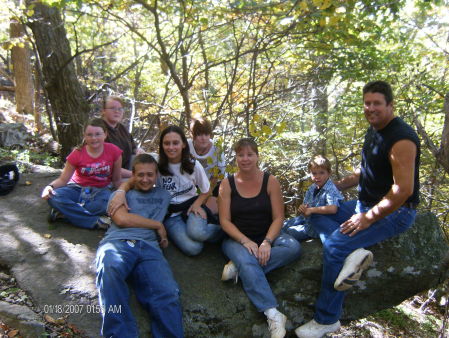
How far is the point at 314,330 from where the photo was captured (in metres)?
3.10

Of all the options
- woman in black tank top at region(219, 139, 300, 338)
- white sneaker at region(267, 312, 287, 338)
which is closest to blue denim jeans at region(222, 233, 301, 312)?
woman in black tank top at region(219, 139, 300, 338)

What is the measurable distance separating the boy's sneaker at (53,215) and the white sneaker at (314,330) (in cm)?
277

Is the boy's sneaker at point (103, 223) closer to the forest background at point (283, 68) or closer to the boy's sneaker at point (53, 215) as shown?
the boy's sneaker at point (53, 215)

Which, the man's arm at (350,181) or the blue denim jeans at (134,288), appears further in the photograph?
the man's arm at (350,181)

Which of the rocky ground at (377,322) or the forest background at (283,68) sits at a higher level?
the forest background at (283,68)

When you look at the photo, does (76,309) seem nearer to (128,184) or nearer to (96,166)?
(128,184)

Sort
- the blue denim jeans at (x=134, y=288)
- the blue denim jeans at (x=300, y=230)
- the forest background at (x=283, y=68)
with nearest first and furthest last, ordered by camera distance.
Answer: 1. the blue denim jeans at (x=134, y=288)
2. the blue denim jeans at (x=300, y=230)
3. the forest background at (x=283, y=68)

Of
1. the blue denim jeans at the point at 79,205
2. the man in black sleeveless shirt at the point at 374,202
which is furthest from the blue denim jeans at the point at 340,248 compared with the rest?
the blue denim jeans at the point at 79,205

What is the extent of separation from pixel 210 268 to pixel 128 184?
3.91ft

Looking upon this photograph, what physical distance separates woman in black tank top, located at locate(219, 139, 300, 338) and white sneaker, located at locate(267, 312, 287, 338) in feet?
1.00

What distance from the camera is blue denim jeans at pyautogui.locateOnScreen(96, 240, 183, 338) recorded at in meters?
2.61

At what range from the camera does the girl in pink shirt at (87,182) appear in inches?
152

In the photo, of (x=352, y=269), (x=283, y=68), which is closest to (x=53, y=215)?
(x=352, y=269)

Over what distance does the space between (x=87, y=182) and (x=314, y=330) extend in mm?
2831
